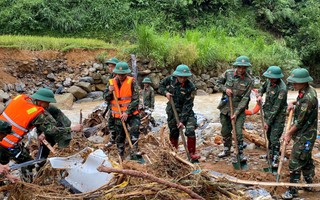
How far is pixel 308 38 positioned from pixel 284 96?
16197mm

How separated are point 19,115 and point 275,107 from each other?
352cm

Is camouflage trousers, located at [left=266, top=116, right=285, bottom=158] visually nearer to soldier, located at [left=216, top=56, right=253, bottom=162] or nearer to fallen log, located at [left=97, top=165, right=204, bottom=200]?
soldier, located at [left=216, top=56, right=253, bottom=162]

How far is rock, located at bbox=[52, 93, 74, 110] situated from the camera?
1241 cm

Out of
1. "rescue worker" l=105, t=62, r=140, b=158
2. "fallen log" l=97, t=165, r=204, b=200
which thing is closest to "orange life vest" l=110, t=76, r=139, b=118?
"rescue worker" l=105, t=62, r=140, b=158

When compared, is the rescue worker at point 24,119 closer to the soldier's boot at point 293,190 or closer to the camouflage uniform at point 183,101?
the camouflage uniform at point 183,101

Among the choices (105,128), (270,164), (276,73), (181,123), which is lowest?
(105,128)

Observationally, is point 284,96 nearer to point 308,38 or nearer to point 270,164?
point 270,164

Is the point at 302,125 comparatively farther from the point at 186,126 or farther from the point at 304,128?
the point at 186,126

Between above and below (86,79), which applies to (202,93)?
below

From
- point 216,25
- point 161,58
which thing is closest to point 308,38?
point 216,25

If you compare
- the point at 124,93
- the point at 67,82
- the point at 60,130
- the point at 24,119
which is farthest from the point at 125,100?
the point at 67,82

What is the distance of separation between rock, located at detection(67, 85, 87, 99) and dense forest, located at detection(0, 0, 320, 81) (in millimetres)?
2965

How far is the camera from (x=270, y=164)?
5770mm

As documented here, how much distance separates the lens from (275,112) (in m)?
5.73
